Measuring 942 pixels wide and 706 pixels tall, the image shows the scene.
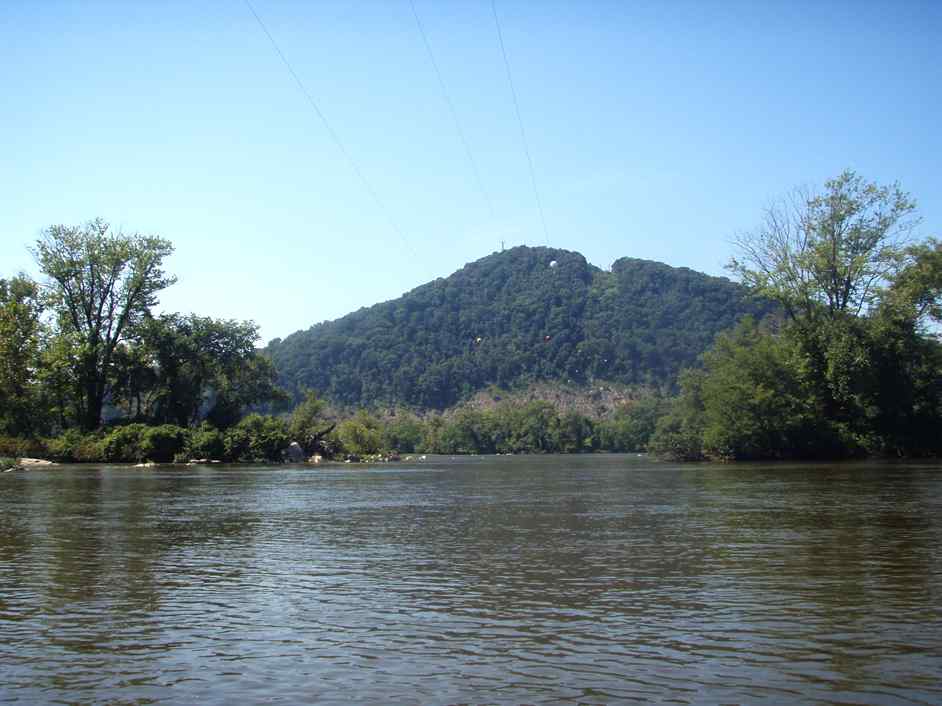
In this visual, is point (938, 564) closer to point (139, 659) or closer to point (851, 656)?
point (851, 656)

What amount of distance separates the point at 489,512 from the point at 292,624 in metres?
16.4

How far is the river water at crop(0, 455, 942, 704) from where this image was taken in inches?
332

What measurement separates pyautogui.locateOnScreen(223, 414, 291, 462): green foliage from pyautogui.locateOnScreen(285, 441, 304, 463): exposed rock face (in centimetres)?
100

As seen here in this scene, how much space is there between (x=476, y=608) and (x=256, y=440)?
71.7 meters

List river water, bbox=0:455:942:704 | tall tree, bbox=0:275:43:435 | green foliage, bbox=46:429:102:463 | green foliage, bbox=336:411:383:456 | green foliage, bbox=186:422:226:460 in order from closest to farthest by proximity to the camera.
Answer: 1. river water, bbox=0:455:942:704
2. tall tree, bbox=0:275:43:435
3. green foliage, bbox=46:429:102:463
4. green foliage, bbox=186:422:226:460
5. green foliage, bbox=336:411:383:456

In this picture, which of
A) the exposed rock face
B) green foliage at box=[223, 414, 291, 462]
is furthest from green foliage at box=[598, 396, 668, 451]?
green foliage at box=[223, 414, 291, 462]

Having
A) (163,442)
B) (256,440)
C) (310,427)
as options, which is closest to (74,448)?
(163,442)

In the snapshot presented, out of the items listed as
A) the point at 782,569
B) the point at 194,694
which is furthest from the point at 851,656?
the point at 194,694

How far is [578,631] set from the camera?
10492 mm

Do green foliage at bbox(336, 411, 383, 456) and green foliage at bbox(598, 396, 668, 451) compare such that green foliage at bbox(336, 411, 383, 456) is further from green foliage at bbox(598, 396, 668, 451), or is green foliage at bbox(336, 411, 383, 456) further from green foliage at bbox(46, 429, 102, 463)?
green foliage at bbox(598, 396, 668, 451)

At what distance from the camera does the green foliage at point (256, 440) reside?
80.4 meters

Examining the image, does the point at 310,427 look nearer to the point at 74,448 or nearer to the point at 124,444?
the point at 124,444

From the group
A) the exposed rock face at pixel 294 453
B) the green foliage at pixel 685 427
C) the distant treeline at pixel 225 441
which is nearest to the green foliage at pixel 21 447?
the distant treeline at pixel 225 441

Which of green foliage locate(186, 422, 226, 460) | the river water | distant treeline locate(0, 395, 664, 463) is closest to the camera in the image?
the river water
